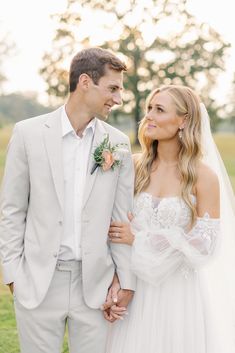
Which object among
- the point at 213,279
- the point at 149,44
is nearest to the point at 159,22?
the point at 149,44

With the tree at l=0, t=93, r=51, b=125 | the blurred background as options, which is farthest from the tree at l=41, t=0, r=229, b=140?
the tree at l=0, t=93, r=51, b=125

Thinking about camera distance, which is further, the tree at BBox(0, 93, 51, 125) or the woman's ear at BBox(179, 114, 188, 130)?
the tree at BBox(0, 93, 51, 125)

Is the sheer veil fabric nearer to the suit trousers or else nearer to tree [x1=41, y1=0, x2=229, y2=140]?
the suit trousers

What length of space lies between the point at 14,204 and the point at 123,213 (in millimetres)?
740

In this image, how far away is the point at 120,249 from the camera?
4.44 m

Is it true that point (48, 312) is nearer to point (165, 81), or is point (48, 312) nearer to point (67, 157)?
point (67, 157)

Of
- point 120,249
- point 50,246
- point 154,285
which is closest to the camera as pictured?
point 50,246

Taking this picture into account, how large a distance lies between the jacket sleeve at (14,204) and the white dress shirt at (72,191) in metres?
0.26

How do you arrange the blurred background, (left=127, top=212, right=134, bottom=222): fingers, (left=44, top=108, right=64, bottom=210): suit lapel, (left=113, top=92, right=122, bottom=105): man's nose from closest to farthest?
(left=44, top=108, right=64, bottom=210): suit lapel < (left=113, top=92, right=122, bottom=105): man's nose < (left=127, top=212, right=134, bottom=222): fingers < the blurred background

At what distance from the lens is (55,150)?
4121 millimetres

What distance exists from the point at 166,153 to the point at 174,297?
1.07 meters

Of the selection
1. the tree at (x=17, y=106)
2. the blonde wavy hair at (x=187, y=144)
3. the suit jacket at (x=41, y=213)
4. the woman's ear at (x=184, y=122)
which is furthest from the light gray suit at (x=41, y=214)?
the tree at (x=17, y=106)

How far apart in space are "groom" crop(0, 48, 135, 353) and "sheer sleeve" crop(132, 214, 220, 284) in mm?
458

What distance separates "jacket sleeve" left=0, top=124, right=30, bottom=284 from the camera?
13.5 ft
